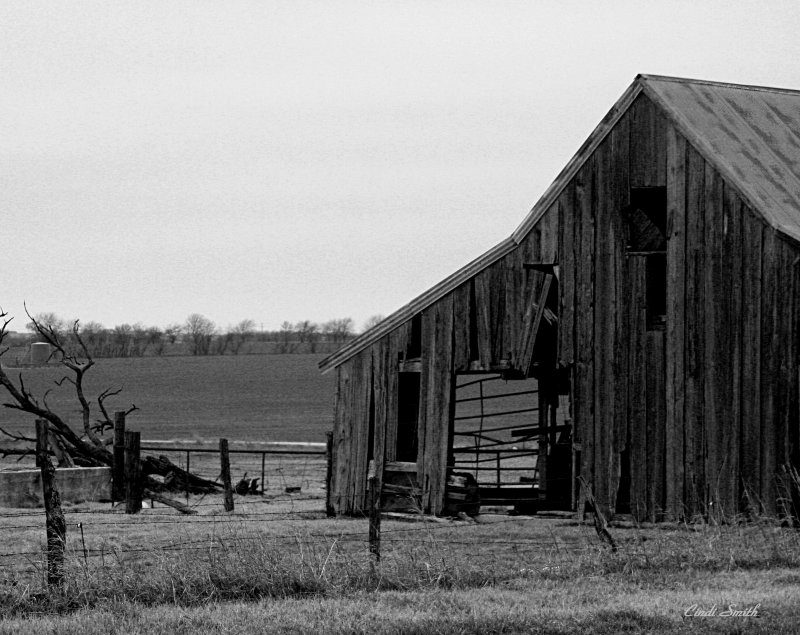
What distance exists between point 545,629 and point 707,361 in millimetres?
9795

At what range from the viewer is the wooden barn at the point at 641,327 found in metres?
18.1

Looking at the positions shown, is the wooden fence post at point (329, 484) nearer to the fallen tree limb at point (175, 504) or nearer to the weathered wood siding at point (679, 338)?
the fallen tree limb at point (175, 504)

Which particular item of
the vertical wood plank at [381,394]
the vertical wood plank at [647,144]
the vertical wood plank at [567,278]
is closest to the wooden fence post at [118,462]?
the vertical wood plank at [381,394]

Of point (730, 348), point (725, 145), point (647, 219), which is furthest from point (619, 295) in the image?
point (725, 145)

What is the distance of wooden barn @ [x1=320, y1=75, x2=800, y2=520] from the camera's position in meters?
18.1

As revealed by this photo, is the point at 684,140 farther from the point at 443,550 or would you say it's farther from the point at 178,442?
the point at 178,442

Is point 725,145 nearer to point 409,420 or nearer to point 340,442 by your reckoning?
point 409,420

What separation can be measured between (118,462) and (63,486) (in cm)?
150

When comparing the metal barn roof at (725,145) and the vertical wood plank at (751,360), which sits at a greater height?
the metal barn roof at (725,145)

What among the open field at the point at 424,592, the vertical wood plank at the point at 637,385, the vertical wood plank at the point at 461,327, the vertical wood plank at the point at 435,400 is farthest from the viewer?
the vertical wood plank at the point at 435,400

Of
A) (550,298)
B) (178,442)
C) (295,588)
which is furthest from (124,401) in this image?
(295,588)

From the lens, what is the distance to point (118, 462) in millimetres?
24500

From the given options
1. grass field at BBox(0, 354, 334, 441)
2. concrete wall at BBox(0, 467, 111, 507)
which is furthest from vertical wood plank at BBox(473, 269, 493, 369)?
grass field at BBox(0, 354, 334, 441)

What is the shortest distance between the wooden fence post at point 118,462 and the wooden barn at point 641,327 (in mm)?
4206
